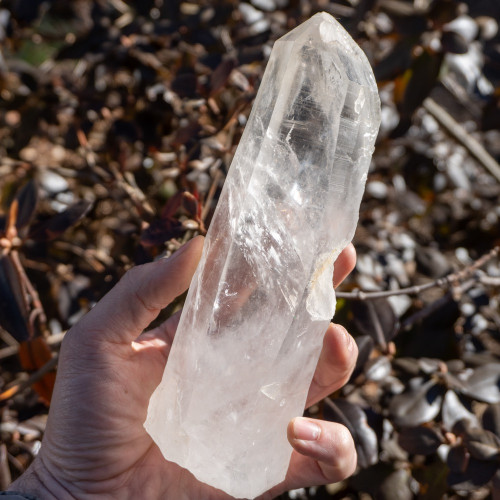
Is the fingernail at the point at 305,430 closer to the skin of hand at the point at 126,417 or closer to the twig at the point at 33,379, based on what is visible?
the skin of hand at the point at 126,417

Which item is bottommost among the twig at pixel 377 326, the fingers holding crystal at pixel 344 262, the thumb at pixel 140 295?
the twig at pixel 377 326

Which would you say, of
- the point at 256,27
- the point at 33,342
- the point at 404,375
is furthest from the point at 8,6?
the point at 404,375

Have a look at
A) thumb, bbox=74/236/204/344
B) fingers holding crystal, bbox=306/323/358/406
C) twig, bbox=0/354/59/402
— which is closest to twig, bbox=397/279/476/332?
fingers holding crystal, bbox=306/323/358/406

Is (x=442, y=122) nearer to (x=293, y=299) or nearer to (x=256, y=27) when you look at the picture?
(x=256, y=27)

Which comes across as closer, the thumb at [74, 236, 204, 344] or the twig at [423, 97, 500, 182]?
the thumb at [74, 236, 204, 344]

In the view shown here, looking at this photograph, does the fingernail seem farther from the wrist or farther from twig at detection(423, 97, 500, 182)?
twig at detection(423, 97, 500, 182)

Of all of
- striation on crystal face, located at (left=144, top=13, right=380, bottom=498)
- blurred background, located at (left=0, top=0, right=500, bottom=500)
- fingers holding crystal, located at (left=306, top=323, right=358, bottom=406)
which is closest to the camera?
striation on crystal face, located at (left=144, top=13, right=380, bottom=498)

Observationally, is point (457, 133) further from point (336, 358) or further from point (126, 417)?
point (126, 417)

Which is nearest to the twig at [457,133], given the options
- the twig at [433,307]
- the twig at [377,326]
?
the twig at [433,307]
